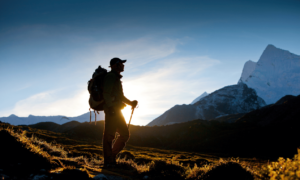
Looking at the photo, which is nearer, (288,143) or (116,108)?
→ (116,108)

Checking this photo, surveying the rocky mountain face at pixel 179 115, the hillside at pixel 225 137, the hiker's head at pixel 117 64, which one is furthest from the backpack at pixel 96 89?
the rocky mountain face at pixel 179 115

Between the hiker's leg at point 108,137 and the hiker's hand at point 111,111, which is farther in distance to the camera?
the hiker's leg at point 108,137

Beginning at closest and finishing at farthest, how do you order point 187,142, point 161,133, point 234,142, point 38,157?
1. point 38,157
2. point 234,142
3. point 187,142
4. point 161,133

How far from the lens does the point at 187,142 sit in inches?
2149

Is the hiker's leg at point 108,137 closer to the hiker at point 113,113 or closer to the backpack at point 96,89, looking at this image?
the hiker at point 113,113

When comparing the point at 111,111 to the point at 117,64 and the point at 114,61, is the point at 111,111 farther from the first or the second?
the point at 114,61

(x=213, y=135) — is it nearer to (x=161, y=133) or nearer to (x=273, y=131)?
(x=273, y=131)

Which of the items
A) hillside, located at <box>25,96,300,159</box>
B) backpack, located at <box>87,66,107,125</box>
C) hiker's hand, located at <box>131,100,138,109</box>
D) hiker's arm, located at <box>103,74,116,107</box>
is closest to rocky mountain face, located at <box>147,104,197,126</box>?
hillside, located at <box>25,96,300,159</box>

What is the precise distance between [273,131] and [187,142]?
972 inches

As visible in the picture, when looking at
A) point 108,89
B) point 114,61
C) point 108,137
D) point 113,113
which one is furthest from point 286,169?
point 114,61

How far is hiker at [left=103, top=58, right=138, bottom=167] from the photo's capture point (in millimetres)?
5078

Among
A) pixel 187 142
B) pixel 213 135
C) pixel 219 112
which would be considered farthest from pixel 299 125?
pixel 219 112

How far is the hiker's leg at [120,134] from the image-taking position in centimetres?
544

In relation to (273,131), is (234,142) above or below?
below
